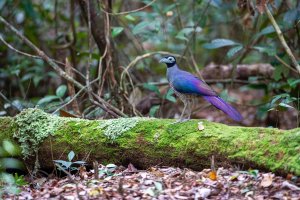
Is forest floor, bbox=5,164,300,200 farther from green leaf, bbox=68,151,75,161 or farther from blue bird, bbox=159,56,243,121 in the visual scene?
blue bird, bbox=159,56,243,121

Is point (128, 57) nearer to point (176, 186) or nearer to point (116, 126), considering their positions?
point (116, 126)

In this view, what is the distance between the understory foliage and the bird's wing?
88cm

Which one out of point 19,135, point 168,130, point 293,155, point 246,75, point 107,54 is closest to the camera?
point 293,155

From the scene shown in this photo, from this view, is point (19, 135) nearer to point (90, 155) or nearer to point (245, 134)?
point (90, 155)

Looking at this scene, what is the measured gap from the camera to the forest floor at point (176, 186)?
4340mm

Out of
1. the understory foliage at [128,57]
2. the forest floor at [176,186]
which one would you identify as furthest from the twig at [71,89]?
the forest floor at [176,186]

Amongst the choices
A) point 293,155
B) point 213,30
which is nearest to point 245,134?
point 293,155

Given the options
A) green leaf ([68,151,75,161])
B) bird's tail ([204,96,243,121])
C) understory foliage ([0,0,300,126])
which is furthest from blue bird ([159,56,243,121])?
green leaf ([68,151,75,161])

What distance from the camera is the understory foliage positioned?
7.71 metres

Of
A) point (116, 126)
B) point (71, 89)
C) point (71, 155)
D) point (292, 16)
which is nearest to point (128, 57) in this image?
point (71, 89)

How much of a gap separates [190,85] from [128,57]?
157 inches

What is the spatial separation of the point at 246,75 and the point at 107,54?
255cm

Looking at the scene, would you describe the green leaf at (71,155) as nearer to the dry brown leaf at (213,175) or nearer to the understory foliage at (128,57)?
the dry brown leaf at (213,175)

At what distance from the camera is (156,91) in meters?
8.25
